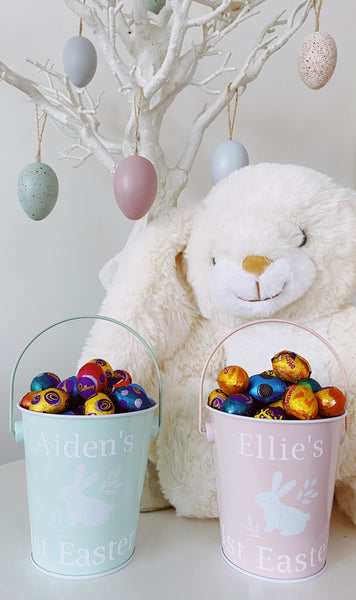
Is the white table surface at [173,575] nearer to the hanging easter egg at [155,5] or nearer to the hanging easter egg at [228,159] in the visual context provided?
the hanging easter egg at [228,159]

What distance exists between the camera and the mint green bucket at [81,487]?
2.13ft

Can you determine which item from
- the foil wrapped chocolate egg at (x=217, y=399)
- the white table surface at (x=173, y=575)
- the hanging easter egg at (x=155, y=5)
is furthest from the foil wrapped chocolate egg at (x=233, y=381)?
the hanging easter egg at (x=155, y=5)

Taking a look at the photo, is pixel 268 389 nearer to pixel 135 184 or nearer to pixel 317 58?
pixel 135 184

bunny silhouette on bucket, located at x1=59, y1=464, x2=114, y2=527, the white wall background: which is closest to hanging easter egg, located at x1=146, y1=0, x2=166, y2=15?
the white wall background

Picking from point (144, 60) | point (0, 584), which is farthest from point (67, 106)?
point (0, 584)

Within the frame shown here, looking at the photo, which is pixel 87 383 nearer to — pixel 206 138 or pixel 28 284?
pixel 28 284

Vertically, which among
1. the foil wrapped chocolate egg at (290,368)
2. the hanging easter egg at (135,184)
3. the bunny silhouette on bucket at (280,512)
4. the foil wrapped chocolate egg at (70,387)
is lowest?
the bunny silhouette on bucket at (280,512)

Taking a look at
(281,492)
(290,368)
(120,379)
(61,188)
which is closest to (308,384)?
(290,368)

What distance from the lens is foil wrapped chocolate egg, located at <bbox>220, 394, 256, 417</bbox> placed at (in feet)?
2.15

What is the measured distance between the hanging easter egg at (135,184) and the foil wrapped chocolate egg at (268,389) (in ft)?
1.10

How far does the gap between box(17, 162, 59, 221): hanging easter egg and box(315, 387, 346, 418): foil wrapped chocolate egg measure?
0.55 meters

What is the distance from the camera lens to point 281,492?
646 mm

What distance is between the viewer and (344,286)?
83 cm

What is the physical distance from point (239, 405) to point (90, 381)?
0.63 feet
